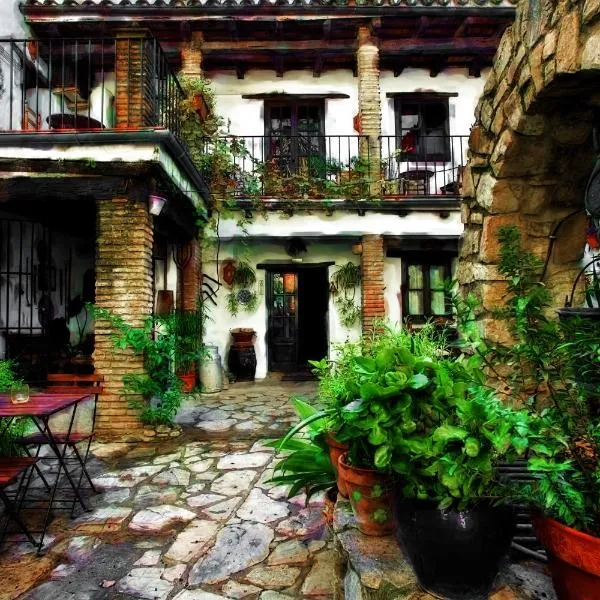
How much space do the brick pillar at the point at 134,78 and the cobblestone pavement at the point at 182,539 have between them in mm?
3872

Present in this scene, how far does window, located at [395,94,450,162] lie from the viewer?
9500 mm

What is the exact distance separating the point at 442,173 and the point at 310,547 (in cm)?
847

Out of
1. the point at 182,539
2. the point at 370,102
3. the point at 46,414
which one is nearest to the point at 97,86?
the point at 370,102

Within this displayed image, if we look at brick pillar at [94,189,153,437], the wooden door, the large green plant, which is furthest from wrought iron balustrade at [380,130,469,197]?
the large green plant

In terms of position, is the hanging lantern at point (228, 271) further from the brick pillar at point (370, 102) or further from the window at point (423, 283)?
the window at point (423, 283)

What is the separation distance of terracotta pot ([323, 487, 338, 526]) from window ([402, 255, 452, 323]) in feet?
24.6

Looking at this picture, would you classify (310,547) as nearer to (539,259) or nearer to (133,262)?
(539,259)

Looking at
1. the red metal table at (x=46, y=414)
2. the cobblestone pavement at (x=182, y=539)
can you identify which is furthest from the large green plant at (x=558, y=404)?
the red metal table at (x=46, y=414)

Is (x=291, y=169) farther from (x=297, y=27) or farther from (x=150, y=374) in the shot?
(x=150, y=374)

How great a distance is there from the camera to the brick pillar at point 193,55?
27.1 ft

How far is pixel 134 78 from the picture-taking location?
523 cm

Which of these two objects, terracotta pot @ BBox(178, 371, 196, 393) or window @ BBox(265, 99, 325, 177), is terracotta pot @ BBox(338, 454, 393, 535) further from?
window @ BBox(265, 99, 325, 177)

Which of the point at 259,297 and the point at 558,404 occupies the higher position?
the point at 259,297

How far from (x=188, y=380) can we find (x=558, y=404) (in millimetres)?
6876
